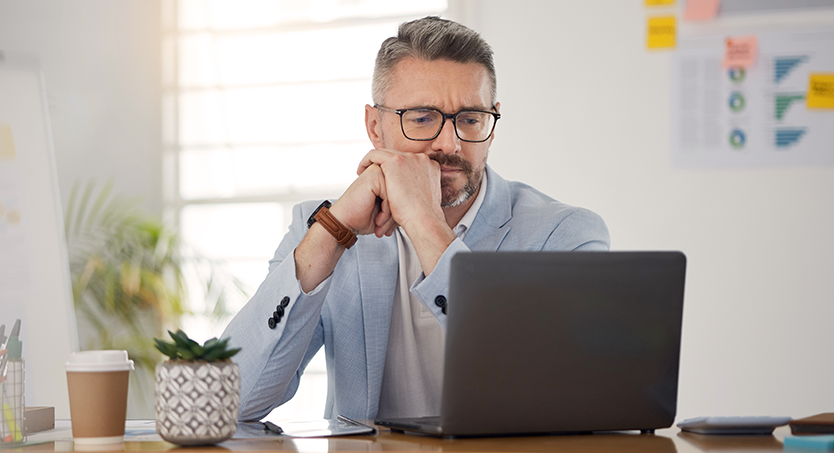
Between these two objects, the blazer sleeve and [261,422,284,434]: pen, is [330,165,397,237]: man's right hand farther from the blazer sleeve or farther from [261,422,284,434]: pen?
[261,422,284,434]: pen

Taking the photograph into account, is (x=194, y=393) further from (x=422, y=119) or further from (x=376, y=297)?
(x=422, y=119)

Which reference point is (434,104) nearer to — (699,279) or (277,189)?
(699,279)

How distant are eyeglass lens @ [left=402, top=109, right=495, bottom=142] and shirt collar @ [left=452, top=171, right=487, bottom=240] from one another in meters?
0.13

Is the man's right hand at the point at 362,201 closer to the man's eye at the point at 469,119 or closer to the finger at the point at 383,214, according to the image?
the finger at the point at 383,214

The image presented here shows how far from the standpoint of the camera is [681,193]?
245 cm

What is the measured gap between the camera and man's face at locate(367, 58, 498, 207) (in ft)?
4.82

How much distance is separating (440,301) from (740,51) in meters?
1.89

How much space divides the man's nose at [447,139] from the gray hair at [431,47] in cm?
15

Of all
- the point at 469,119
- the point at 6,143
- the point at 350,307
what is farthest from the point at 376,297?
the point at 6,143

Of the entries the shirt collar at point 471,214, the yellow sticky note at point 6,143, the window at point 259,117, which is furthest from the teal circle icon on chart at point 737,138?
the yellow sticky note at point 6,143

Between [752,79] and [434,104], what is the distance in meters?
1.46

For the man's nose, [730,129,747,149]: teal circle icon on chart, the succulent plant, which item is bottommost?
the succulent plant

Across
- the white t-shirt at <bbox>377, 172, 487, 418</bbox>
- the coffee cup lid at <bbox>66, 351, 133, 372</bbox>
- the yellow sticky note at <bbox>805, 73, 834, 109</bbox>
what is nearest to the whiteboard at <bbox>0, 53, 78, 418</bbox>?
the white t-shirt at <bbox>377, 172, 487, 418</bbox>

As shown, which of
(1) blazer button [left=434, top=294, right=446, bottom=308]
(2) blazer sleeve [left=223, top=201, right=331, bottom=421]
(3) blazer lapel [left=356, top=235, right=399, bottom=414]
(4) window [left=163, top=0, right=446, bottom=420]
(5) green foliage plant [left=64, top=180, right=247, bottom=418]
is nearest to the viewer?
(1) blazer button [left=434, top=294, right=446, bottom=308]
